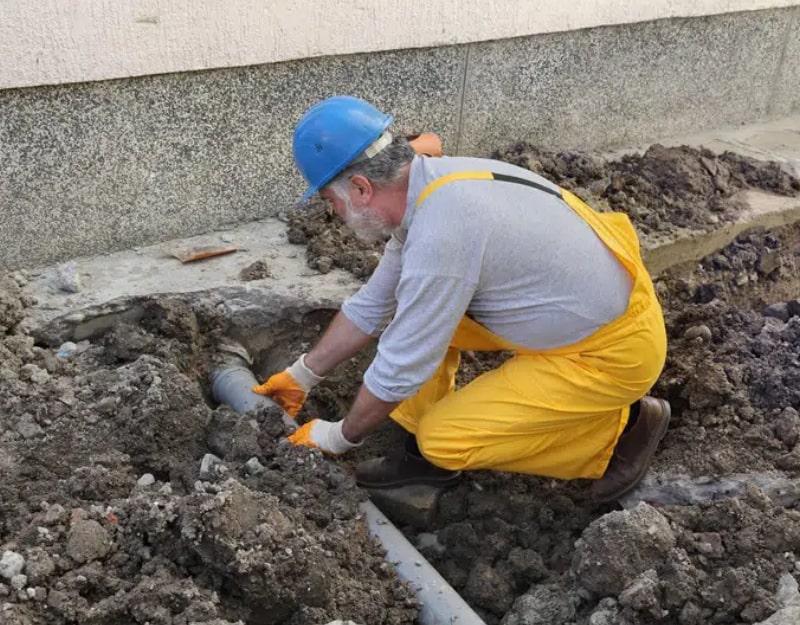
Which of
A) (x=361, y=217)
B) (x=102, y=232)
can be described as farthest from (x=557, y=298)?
(x=102, y=232)

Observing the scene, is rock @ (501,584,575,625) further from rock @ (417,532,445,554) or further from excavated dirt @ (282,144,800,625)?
rock @ (417,532,445,554)

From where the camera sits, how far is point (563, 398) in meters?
3.30

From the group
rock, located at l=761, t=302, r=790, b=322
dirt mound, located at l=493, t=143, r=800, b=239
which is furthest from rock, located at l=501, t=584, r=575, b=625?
dirt mound, located at l=493, t=143, r=800, b=239

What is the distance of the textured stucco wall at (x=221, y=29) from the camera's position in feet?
12.4

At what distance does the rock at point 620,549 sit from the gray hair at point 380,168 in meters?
1.30

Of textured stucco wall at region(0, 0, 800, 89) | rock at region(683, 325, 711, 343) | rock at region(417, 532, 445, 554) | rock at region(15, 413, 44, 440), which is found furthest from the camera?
rock at region(683, 325, 711, 343)

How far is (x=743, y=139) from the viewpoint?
6453mm

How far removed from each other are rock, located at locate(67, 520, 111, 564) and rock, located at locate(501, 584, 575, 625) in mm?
1292

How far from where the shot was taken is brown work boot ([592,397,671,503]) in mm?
3586

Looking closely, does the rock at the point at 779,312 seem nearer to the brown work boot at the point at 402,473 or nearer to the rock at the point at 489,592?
the brown work boot at the point at 402,473

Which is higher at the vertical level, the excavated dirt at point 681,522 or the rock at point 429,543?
the excavated dirt at point 681,522

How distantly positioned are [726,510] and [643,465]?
490 mm

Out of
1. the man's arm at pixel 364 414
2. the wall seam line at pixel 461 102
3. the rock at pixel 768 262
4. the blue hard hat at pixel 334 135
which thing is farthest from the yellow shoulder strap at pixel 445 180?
the rock at pixel 768 262

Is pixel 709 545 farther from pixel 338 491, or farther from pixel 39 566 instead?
pixel 39 566
